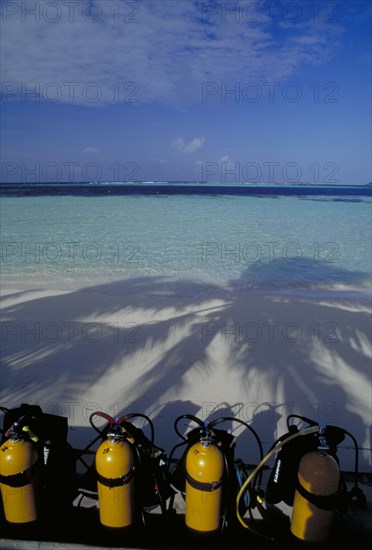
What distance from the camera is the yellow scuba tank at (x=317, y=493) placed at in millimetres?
1758

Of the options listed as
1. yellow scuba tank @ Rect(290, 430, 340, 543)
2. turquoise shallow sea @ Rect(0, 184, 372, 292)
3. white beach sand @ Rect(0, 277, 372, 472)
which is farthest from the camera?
turquoise shallow sea @ Rect(0, 184, 372, 292)

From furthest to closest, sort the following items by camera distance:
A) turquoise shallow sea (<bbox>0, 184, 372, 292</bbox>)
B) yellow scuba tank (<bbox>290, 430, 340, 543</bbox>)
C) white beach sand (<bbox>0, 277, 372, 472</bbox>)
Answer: turquoise shallow sea (<bbox>0, 184, 372, 292</bbox>) → white beach sand (<bbox>0, 277, 372, 472</bbox>) → yellow scuba tank (<bbox>290, 430, 340, 543</bbox>)

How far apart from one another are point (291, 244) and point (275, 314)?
890cm

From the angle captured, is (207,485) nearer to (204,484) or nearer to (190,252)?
(204,484)

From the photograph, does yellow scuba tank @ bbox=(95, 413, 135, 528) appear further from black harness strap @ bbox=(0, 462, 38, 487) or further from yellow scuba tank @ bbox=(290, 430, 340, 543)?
yellow scuba tank @ bbox=(290, 430, 340, 543)

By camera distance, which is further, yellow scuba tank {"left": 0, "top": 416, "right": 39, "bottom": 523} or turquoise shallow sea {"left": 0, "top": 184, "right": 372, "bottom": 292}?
turquoise shallow sea {"left": 0, "top": 184, "right": 372, "bottom": 292}

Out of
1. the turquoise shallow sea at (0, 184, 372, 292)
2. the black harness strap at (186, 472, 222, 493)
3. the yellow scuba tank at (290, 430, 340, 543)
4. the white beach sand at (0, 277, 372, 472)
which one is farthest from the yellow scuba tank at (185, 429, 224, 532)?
the turquoise shallow sea at (0, 184, 372, 292)

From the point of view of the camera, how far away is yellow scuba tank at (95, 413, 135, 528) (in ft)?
5.95

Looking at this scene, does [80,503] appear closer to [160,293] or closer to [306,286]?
[160,293]

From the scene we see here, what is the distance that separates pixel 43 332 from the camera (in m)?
5.18

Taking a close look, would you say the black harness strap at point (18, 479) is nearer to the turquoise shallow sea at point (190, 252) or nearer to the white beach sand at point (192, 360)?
the white beach sand at point (192, 360)

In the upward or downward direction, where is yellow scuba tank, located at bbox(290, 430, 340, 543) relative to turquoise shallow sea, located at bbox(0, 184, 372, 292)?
downward

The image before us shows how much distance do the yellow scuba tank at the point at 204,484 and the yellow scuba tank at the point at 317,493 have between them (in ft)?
1.37

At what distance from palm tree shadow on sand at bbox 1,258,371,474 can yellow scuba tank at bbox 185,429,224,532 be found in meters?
1.22
